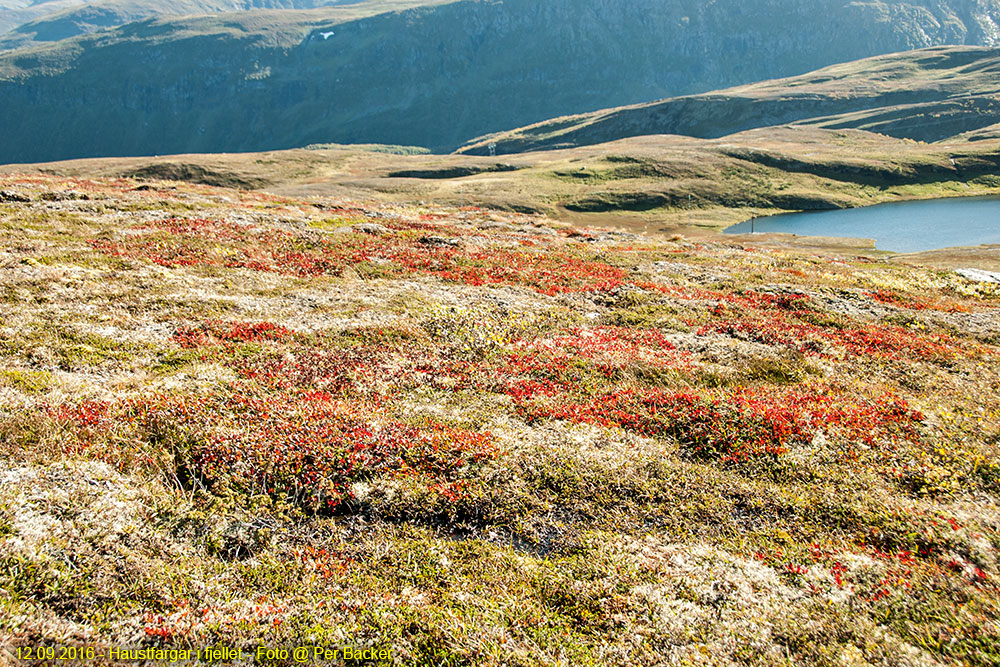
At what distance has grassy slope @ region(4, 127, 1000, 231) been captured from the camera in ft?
418

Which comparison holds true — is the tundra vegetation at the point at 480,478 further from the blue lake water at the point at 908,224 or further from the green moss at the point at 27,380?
the blue lake water at the point at 908,224

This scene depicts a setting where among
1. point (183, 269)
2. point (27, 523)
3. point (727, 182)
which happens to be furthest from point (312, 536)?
point (727, 182)

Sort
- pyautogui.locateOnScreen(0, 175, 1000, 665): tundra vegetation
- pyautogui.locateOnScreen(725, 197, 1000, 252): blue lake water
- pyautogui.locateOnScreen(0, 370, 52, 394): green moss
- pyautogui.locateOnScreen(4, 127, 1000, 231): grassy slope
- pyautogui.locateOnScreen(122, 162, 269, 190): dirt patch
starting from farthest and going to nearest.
A: pyautogui.locateOnScreen(122, 162, 269, 190): dirt patch < pyautogui.locateOnScreen(4, 127, 1000, 231): grassy slope < pyautogui.locateOnScreen(725, 197, 1000, 252): blue lake water < pyautogui.locateOnScreen(0, 370, 52, 394): green moss < pyautogui.locateOnScreen(0, 175, 1000, 665): tundra vegetation

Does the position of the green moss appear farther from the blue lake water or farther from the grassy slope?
the blue lake water

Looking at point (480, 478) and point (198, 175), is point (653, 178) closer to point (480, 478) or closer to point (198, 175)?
point (198, 175)

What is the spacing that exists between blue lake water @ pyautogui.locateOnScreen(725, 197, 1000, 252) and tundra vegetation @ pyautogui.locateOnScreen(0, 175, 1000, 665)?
82.5 metres

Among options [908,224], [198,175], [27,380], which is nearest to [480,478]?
[27,380]

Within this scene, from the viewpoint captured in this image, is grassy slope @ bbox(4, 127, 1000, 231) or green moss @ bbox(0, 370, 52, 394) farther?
grassy slope @ bbox(4, 127, 1000, 231)

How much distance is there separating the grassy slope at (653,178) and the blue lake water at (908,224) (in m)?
9.37

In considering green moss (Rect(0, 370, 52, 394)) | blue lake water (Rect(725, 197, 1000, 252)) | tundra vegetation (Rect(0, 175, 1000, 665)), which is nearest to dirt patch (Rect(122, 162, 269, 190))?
blue lake water (Rect(725, 197, 1000, 252))

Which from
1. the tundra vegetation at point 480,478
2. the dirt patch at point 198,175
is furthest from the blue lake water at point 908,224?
the dirt patch at point 198,175

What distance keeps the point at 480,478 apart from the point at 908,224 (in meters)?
127

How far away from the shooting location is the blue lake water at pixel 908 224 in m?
89.9

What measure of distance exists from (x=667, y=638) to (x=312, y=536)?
7.53 metres
